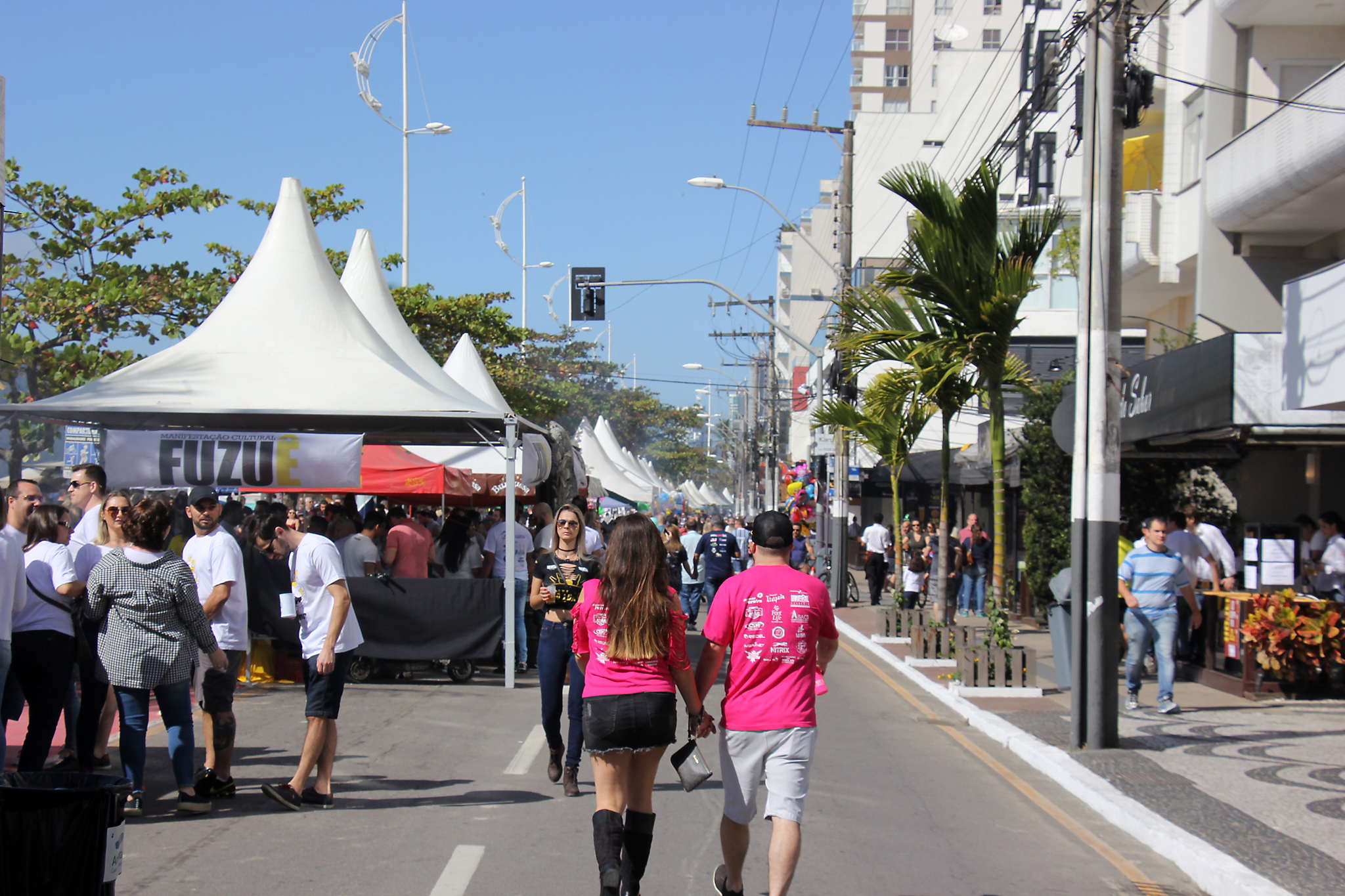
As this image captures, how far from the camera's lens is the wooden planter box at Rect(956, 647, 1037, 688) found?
12.5m

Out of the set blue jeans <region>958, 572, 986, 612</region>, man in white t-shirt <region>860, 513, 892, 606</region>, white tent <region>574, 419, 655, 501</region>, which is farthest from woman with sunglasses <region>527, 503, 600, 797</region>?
white tent <region>574, 419, 655, 501</region>

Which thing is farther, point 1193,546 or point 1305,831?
point 1193,546

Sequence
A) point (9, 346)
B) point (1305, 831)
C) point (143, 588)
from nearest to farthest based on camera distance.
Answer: point (143, 588)
point (1305, 831)
point (9, 346)

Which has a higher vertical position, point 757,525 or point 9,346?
point 9,346

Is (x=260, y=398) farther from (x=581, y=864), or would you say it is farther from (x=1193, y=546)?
(x=1193, y=546)

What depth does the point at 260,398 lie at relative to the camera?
42.3ft

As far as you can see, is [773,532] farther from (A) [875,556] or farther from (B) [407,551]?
(A) [875,556]

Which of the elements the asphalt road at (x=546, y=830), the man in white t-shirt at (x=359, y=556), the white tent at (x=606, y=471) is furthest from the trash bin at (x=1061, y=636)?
the white tent at (x=606, y=471)

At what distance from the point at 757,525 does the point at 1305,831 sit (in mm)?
4196

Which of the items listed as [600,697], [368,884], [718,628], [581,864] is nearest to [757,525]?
[718,628]

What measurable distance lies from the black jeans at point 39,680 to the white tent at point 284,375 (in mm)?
5683

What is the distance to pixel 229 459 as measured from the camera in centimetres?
1284

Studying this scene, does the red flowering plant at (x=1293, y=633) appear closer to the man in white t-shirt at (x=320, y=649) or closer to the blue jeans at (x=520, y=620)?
the blue jeans at (x=520, y=620)

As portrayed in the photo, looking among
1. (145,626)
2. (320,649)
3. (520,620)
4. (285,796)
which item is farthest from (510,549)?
(145,626)
